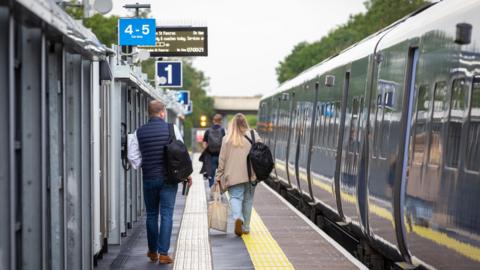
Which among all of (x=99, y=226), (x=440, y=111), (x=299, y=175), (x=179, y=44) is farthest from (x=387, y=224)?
(x=179, y=44)

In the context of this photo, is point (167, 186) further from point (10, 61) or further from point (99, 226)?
point (10, 61)

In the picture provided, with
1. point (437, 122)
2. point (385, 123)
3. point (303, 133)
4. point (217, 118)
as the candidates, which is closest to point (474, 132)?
point (437, 122)

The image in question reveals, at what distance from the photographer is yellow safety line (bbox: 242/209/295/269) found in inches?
455

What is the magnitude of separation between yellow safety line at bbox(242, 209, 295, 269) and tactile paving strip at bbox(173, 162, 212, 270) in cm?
52

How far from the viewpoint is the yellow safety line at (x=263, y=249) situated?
11.6 meters

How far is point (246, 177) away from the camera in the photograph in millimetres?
14070

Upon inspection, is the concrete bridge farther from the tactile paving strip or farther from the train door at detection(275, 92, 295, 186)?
the tactile paving strip

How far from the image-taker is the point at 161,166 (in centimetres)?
1161

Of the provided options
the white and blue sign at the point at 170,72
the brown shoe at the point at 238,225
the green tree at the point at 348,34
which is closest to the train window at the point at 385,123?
the brown shoe at the point at 238,225

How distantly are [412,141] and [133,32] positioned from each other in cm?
1005

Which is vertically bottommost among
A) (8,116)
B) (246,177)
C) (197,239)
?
Answer: (197,239)

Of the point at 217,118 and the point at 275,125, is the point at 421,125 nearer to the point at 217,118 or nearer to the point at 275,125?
the point at 217,118

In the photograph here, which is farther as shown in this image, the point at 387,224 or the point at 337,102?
the point at 337,102

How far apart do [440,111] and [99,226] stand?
4840 millimetres
